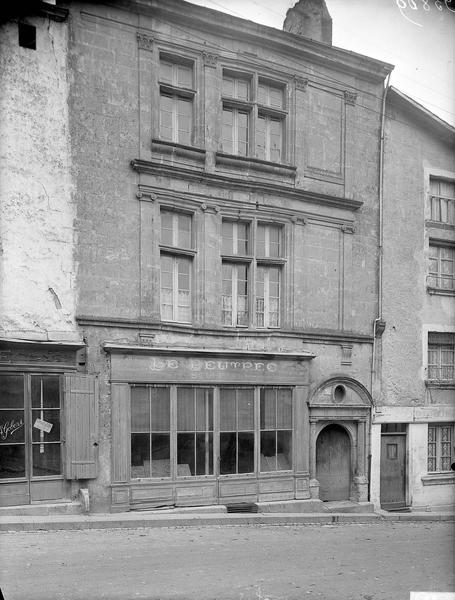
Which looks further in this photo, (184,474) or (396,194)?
(396,194)

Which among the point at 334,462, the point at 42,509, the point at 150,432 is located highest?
the point at 150,432

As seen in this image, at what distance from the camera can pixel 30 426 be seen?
922 centimetres

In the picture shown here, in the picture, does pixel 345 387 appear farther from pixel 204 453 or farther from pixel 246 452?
pixel 204 453

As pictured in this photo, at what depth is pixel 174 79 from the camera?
10.3 meters

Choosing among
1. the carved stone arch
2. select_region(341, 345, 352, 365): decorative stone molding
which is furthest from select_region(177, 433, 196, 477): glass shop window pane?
select_region(341, 345, 352, 365): decorative stone molding

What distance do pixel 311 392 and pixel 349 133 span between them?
178 inches

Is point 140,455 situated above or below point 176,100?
below

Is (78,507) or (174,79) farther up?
(174,79)

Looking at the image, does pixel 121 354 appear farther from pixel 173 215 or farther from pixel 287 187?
pixel 287 187

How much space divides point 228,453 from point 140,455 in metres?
1.51

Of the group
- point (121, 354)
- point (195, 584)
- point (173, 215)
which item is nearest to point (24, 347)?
point (121, 354)

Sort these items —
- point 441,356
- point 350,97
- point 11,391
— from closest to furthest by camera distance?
1. point 11,391
2. point 350,97
3. point 441,356

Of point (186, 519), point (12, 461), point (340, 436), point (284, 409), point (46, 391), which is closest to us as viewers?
point (12, 461)

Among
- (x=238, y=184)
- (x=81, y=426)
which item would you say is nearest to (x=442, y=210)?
(x=238, y=184)
